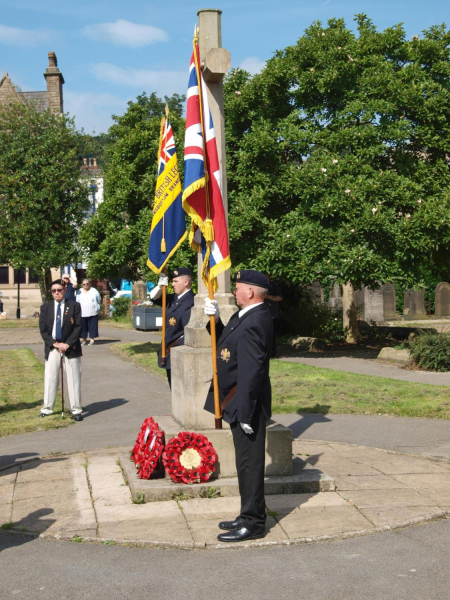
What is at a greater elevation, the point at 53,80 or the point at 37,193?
the point at 53,80

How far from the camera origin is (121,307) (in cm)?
3066

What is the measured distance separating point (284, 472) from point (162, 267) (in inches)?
125

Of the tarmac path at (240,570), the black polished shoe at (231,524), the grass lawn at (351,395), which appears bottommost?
the tarmac path at (240,570)

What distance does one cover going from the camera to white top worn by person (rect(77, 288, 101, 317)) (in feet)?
65.5

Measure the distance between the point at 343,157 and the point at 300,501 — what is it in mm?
12206

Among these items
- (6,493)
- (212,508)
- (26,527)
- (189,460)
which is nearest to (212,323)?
(189,460)

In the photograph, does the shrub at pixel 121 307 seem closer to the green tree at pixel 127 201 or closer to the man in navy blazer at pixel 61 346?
the green tree at pixel 127 201

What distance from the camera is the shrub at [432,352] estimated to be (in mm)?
14195

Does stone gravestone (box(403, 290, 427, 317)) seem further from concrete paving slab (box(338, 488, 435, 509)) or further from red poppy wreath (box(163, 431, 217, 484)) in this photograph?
red poppy wreath (box(163, 431, 217, 484))

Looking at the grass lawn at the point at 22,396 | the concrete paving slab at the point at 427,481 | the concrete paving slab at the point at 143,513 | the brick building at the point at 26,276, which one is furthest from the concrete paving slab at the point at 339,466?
the brick building at the point at 26,276

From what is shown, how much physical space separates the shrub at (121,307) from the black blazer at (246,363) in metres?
25.1

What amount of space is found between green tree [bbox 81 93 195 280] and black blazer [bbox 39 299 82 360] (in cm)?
679

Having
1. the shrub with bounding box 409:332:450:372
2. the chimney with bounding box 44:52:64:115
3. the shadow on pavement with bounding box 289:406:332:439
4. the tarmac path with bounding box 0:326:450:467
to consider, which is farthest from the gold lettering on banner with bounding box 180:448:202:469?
the chimney with bounding box 44:52:64:115

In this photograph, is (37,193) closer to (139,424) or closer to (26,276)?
(26,276)
